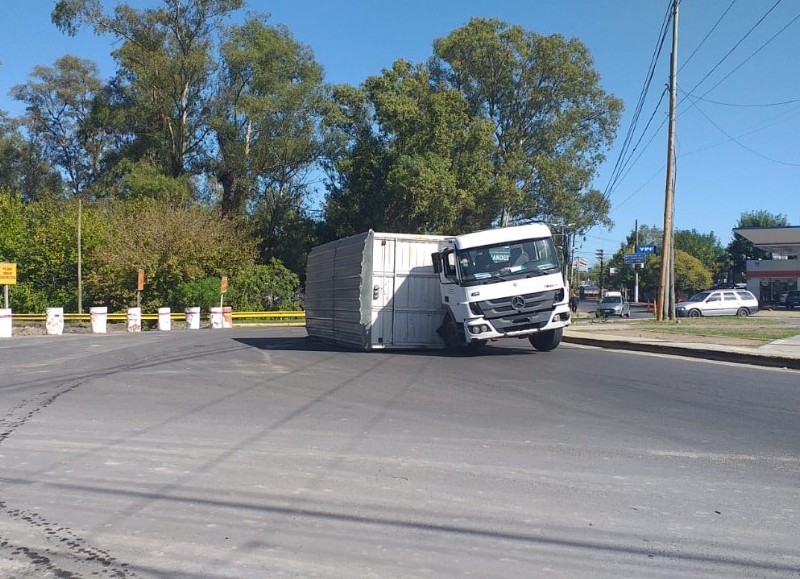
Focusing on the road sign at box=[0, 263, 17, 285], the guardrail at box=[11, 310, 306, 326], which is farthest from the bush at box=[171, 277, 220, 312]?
the road sign at box=[0, 263, 17, 285]

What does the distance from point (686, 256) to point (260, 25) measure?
191ft

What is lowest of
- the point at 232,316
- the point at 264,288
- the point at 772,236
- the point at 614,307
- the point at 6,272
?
the point at 232,316

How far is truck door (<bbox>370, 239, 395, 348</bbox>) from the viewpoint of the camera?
18.1 meters

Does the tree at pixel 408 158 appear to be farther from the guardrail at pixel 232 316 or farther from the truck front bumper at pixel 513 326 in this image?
the truck front bumper at pixel 513 326

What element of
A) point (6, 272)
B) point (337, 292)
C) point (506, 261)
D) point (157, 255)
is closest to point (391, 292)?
point (337, 292)

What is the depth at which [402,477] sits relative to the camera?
6.80 meters

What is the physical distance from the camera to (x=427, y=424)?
9.36 metres

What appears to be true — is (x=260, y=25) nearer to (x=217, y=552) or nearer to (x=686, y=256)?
(x=217, y=552)

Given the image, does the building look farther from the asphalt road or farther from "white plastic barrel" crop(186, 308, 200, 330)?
the asphalt road

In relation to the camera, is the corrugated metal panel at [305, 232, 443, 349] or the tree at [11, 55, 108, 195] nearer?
the corrugated metal panel at [305, 232, 443, 349]

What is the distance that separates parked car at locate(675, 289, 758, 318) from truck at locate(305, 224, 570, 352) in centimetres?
2439

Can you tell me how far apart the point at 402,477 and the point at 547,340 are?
1203cm

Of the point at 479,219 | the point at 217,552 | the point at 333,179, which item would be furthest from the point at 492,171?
the point at 217,552

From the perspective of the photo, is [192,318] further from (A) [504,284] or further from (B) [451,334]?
(A) [504,284]
